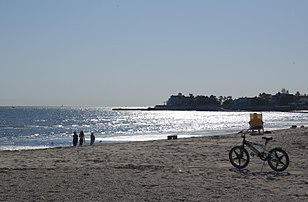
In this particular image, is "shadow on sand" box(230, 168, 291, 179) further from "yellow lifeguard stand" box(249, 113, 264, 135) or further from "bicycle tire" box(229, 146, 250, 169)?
"yellow lifeguard stand" box(249, 113, 264, 135)

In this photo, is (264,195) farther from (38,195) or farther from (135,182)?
(38,195)

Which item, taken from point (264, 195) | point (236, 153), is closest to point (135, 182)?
point (264, 195)

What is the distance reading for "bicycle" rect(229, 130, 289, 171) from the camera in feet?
45.0

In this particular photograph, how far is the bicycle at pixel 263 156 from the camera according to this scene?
13.7 meters

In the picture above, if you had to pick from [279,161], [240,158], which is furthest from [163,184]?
[279,161]

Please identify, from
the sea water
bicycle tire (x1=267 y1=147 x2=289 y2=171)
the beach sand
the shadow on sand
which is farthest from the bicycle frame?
the sea water

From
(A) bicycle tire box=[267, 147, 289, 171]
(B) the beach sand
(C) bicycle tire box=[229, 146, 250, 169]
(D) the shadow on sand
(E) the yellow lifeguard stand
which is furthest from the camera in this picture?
(E) the yellow lifeguard stand

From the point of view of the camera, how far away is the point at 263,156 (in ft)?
45.7

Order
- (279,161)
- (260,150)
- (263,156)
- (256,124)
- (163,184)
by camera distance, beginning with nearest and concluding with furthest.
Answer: (163,184) → (279,161) → (263,156) → (260,150) → (256,124)

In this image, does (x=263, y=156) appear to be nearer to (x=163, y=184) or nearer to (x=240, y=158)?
(x=240, y=158)

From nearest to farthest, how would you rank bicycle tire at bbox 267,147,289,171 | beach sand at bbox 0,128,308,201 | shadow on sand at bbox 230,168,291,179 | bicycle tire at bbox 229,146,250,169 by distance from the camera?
beach sand at bbox 0,128,308,201, shadow on sand at bbox 230,168,291,179, bicycle tire at bbox 267,147,289,171, bicycle tire at bbox 229,146,250,169

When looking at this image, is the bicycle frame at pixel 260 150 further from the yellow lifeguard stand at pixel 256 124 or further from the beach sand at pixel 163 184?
the yellow lifeguard stand at pixel 256 124

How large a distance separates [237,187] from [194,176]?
70.2 inches

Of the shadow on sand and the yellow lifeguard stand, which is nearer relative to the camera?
the shadow on sand
